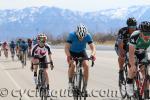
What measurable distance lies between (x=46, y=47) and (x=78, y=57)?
4.64ft

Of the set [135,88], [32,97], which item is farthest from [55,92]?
[135,88]

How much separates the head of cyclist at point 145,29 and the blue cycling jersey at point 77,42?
282 cm

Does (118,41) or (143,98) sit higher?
(118,41)

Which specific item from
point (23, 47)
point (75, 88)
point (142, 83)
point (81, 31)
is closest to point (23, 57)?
point (23, 47)

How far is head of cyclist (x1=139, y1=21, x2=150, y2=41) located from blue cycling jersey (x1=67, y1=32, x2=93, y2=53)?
2.82 meters

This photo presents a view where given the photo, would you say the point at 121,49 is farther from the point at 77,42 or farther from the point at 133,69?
the point at 133,69

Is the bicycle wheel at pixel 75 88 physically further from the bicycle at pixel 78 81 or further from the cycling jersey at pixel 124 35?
the cycling jersey at pixel 124 35

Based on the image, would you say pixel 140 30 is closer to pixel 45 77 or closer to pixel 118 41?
pixel 118 41

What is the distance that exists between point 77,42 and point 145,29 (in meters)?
3.24

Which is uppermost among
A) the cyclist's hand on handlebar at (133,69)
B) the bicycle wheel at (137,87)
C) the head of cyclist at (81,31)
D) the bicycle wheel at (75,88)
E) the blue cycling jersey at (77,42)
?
the head of cyclist at (81,31)

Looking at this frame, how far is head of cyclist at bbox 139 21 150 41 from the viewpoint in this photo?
356 inches

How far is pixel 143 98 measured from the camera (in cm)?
931

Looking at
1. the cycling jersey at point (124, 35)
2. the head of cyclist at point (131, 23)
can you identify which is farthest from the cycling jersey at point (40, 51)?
the head of cyclist at point (131, 23)

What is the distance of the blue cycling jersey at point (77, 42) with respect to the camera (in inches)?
470
